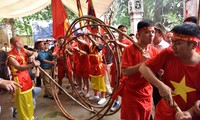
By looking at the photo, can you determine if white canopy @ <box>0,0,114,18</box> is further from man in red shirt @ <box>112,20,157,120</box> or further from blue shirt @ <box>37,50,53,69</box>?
man in red shirt @ <box>112,20,157,120</box>

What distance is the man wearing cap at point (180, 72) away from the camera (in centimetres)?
161

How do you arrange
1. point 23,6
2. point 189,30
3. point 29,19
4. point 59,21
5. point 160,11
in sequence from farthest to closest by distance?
point 160,11
point 29,19
point 23,6
point 59,21
point 189,30

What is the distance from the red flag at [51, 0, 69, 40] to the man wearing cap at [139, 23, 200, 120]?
9.45ft

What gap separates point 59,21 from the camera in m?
4.46

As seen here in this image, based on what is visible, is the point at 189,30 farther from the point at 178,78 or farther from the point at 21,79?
the point at 21,79

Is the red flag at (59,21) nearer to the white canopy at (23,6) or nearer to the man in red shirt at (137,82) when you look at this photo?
the man in red shirt at (137,82)

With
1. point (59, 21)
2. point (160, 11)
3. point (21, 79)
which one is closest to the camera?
point (21, 79)

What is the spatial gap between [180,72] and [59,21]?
10.6 feet

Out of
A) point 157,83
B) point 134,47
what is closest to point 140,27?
point 134,47

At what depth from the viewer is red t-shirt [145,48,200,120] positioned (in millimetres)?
1675

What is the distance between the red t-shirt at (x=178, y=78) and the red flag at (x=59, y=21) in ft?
9.50

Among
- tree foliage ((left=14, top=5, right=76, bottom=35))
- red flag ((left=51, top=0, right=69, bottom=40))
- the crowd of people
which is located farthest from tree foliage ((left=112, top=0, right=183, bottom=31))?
the crowd of people

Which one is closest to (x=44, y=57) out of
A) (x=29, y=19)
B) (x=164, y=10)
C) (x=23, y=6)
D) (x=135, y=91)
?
(x=23, y=6)

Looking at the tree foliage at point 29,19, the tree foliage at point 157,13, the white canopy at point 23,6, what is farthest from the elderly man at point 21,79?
the tree foliage at point 157,13
